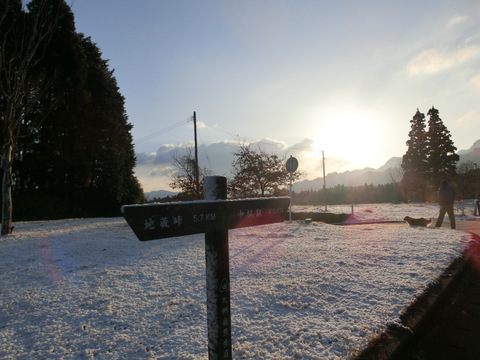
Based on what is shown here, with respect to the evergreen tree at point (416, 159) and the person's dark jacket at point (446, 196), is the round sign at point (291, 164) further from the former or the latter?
the evergreen tree at point (416, 159)

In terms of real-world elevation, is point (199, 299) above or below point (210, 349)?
below

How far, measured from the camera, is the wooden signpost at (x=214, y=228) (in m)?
1.58

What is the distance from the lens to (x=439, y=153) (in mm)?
32281

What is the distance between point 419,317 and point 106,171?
2025cm

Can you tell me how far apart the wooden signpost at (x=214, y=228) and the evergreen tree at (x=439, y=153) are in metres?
37.4

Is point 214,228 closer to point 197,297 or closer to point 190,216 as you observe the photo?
point 190,216

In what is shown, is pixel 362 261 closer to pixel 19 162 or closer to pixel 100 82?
pixel 19 162

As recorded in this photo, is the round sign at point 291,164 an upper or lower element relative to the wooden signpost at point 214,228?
upper

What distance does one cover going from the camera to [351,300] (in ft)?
11.5

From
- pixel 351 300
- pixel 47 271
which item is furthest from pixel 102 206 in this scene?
pixel 351 300

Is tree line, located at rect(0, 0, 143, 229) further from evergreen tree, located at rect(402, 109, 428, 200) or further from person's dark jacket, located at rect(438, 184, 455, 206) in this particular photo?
evergreen tree, located at rect(402, 109, 428, 200)

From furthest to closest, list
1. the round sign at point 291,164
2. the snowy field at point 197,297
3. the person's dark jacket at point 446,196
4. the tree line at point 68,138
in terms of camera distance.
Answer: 1. the tree line at point 68,138
2. the round sign at point 291,164
3. the person's dark jacket at point 446,196
4. the snowy field at point 197,297

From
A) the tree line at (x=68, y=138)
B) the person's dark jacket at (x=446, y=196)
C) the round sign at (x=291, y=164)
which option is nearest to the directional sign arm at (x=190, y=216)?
the round sign at (x=291, y=164)

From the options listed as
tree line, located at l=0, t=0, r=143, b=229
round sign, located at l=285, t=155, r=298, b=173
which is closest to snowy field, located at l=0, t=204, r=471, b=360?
round sign, located at l=285, t=155, r=298, b=173
